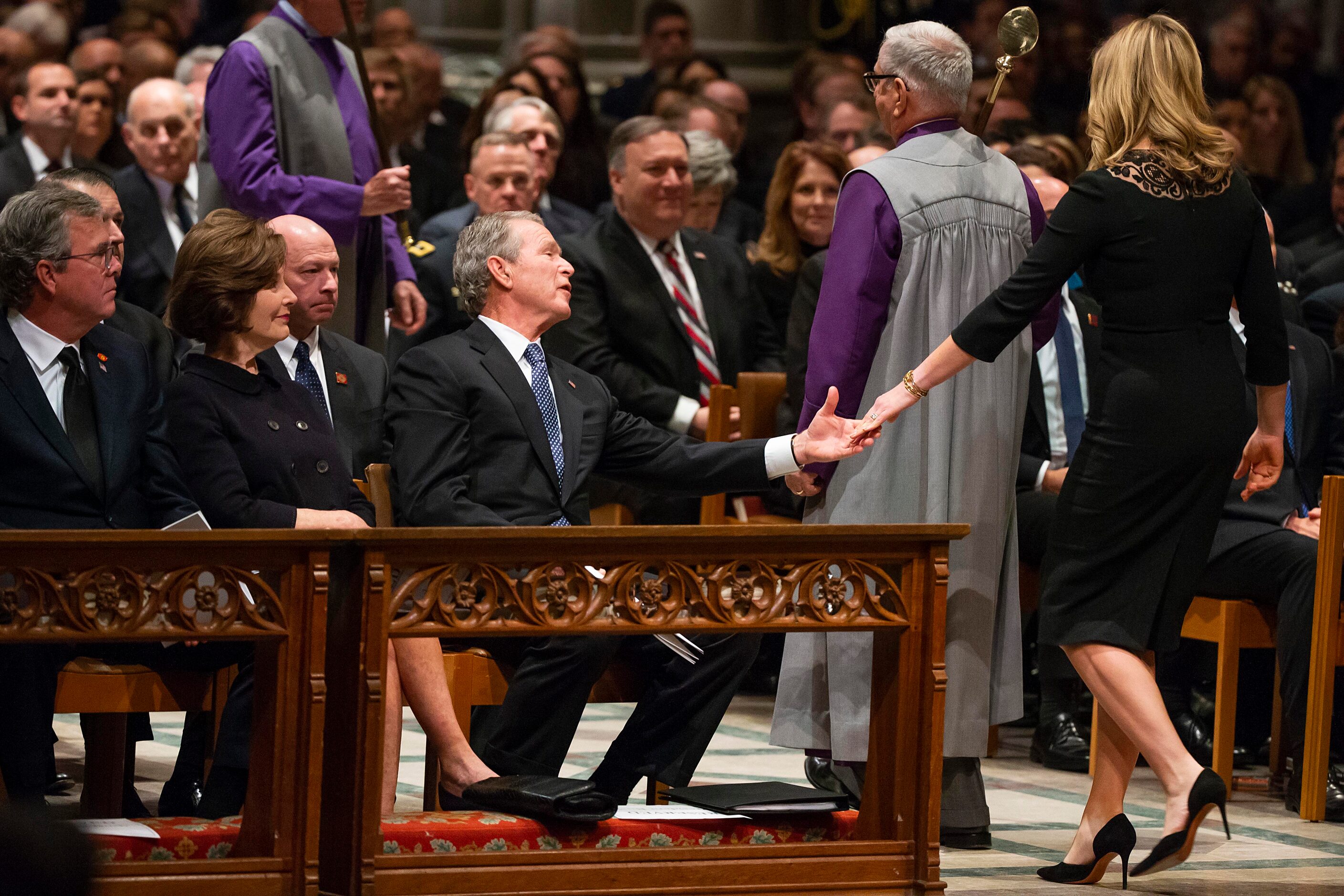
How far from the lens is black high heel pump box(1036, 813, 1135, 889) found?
399 centimetres

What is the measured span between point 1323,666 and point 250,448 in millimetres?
2759

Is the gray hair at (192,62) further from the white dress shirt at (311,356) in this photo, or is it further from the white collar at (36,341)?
the white collar at (36,341)

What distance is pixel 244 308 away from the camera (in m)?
4.27

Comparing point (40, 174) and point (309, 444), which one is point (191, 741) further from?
point (40, 174)

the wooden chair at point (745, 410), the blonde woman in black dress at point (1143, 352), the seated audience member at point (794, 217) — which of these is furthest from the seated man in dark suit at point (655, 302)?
the blonde woman in black dress at point (1143, 352)

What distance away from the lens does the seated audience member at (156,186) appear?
6707mm

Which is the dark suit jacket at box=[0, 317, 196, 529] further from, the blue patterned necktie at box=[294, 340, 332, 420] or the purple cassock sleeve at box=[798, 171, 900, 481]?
the purple cassock sleeve at box=[798, 171, 900, 481]

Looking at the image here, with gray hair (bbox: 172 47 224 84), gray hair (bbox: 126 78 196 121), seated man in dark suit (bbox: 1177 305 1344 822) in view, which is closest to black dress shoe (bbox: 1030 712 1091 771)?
seated man in dark suit (bbox: 1177 305 1344 822)

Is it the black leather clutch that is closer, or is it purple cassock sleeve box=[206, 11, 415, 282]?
the black leather clutch

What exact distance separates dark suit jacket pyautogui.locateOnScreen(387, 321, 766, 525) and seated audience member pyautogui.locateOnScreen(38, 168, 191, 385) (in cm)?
71

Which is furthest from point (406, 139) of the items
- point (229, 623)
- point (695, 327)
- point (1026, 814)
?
point (229, 623)

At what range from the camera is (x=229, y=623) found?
3322mm

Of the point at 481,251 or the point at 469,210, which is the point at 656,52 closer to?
the point at 469,210

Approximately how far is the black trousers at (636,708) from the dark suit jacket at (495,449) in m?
0.32
